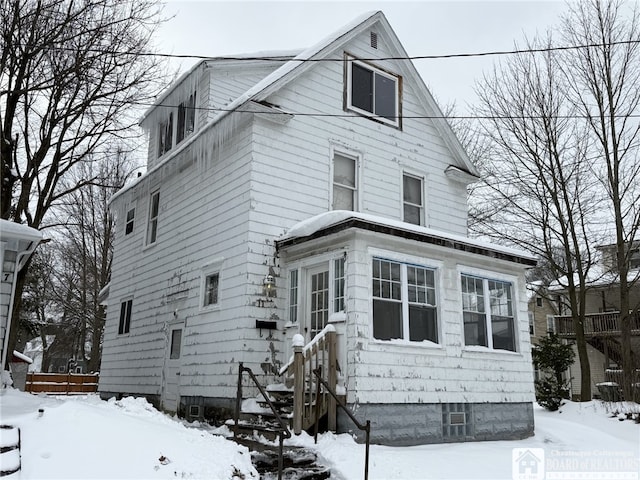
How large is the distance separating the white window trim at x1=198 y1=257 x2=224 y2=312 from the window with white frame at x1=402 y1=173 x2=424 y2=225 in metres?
4.75

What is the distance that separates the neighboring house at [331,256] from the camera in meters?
9.45

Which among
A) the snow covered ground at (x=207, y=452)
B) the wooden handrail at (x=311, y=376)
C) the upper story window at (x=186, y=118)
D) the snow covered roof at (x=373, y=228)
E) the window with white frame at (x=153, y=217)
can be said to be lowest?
the snow covered ground at (x=207, y=452)

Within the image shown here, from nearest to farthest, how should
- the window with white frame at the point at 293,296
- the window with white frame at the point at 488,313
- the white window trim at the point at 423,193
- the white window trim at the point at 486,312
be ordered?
the window with white frame at the point at 293,296, the white window trim at the point at 486,312, the window with white frame at the point at 488,313, the white window trim at the point at 423,193

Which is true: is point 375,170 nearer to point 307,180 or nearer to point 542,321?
point 307,180

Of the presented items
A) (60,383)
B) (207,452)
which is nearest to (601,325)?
(207,452)

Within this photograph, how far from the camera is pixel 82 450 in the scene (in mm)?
5312

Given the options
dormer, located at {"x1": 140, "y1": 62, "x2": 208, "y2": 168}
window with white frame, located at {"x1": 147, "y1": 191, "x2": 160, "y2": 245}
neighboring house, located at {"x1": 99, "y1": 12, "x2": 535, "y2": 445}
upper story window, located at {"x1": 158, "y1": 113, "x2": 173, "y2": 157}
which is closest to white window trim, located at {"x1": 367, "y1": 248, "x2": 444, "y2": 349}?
neighboring house, located at {"x1": 99, "y1": 12, "x2": 535, "y2": 445}

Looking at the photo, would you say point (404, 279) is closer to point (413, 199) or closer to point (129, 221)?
point (413, 199)

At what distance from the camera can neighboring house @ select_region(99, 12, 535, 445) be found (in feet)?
31.0

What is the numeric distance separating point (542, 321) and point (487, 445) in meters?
30.0

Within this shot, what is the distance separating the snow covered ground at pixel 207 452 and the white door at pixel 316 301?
225 cm

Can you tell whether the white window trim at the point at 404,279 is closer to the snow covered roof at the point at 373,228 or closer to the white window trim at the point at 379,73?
the snow covered roof at the point at 373,228

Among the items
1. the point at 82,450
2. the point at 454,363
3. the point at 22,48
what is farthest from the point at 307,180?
the point at 82,450

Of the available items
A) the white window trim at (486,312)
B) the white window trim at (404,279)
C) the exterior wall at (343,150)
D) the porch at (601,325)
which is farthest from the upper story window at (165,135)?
the porch at (601,325)
